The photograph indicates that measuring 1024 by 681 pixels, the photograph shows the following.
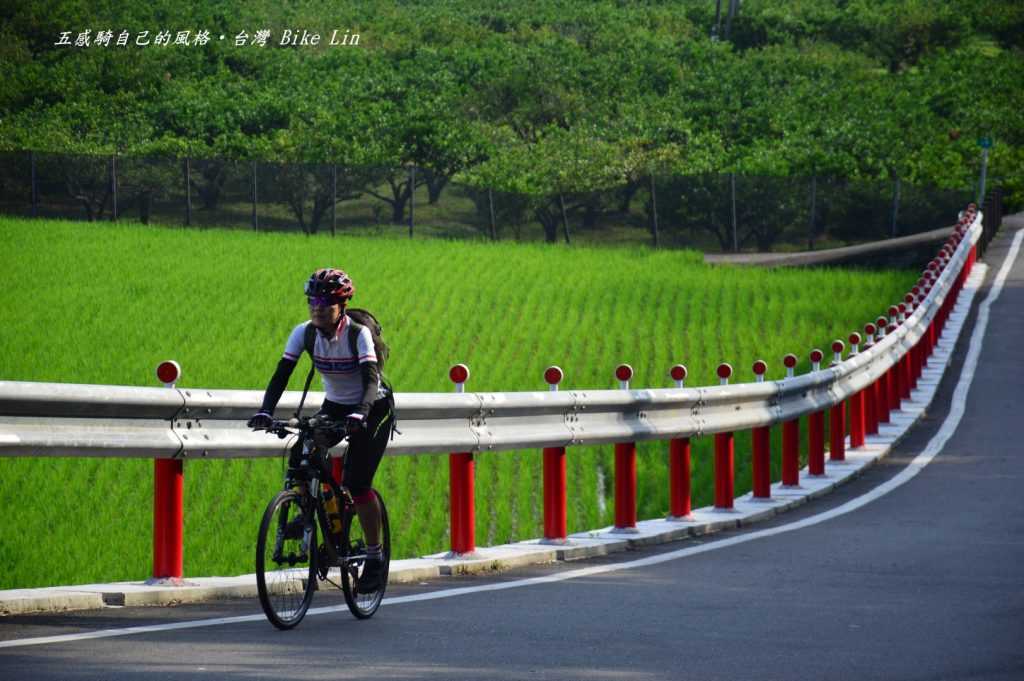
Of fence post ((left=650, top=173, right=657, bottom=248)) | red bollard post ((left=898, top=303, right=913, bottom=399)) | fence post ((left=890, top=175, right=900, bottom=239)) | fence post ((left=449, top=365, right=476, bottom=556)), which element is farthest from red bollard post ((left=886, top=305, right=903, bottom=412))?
fence post ((left=650, top=173, right=657, bottom=248))

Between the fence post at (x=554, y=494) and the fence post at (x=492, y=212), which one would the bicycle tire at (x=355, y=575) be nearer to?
the fence post at (x=554, y=494)

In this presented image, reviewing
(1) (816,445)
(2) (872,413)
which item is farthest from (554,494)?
(2) (872,413)

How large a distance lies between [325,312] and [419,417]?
236 centimetres

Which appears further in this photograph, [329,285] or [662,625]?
[662,625]

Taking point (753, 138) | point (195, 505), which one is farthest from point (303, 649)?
point (753, 138)

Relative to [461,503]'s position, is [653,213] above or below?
above

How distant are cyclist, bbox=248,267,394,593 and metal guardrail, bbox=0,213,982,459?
69 cm

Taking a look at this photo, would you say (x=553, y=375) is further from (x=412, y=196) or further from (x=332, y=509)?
(x=412, y=196)

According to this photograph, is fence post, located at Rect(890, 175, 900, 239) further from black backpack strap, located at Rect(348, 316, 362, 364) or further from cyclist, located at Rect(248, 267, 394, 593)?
black backpack strap, located at Rect(348, 316, 362, 364)

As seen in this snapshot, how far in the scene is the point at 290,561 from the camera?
8.46m

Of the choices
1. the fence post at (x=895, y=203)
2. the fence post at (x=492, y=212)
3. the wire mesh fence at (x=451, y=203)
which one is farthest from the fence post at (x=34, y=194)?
the fence post at (x=895, y=203)

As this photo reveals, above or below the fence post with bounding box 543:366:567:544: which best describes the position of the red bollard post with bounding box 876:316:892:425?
above

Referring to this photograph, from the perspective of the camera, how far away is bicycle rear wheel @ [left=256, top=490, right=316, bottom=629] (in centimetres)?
836

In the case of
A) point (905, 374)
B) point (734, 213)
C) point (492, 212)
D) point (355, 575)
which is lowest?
point (355, 575)
